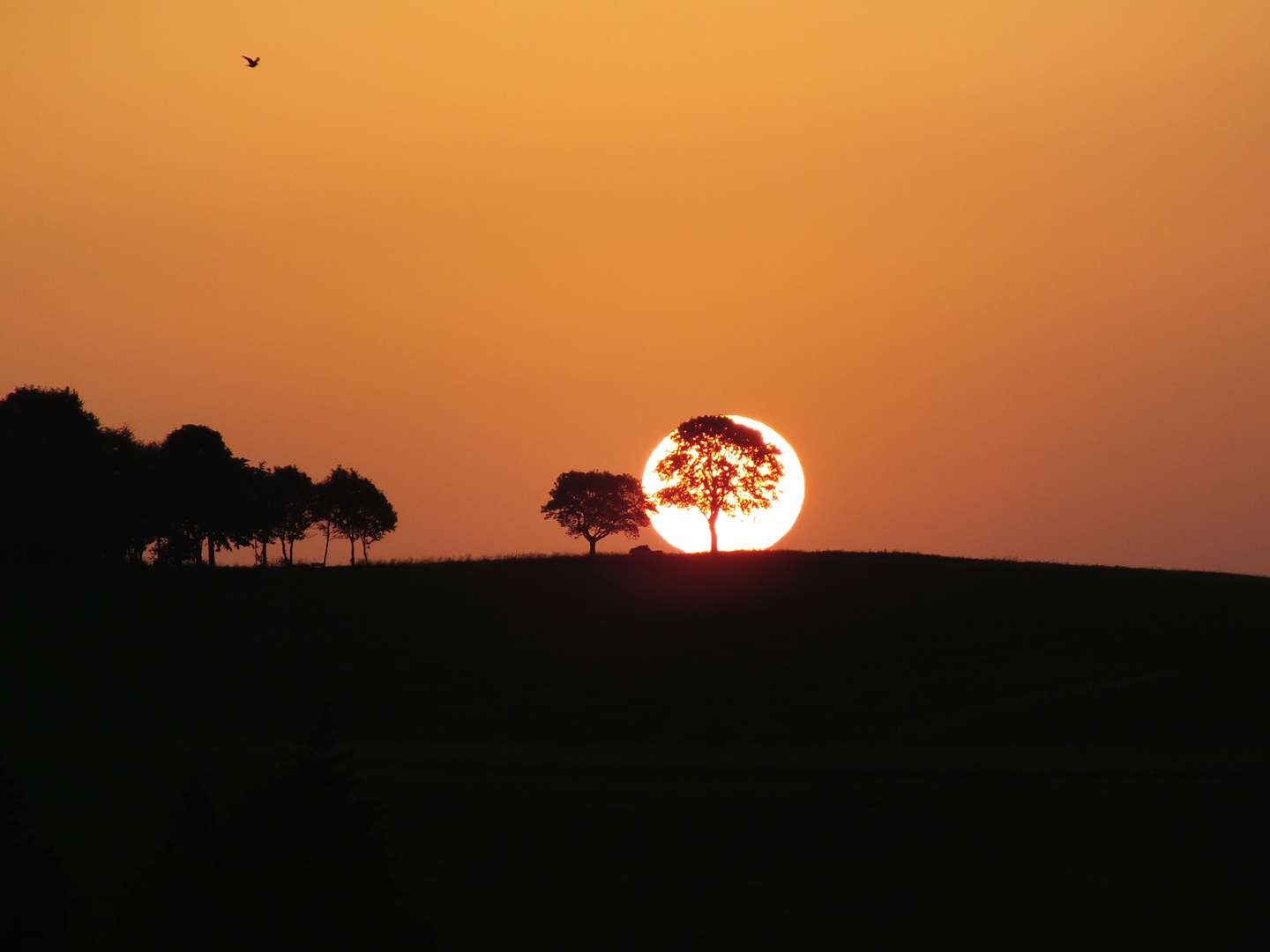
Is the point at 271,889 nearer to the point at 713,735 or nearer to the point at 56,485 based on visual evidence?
the point at 713,735

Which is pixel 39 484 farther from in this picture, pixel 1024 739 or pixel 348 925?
pixel 348 925

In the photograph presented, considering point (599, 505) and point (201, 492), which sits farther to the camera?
point (599, 505)

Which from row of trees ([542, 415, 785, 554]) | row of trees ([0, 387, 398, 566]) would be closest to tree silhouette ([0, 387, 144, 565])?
row of trees ([0, 387, 398, 566])

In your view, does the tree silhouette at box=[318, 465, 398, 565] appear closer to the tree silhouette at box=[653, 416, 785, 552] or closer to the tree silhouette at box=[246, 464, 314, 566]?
the tree silhouette at box=[246, 464, 314, 566]

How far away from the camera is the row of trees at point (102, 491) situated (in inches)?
2665

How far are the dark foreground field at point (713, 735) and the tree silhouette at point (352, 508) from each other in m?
42.8

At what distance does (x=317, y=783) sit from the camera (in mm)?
18203

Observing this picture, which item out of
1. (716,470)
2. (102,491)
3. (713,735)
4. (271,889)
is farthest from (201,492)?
(271,889)

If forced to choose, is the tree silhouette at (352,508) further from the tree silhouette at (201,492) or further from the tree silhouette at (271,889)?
the tree silhouette at (271,889)

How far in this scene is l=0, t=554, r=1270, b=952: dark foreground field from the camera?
72.9 feet

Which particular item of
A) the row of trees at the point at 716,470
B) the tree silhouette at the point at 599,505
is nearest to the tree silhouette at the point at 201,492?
the row of trees at the point at 716,470

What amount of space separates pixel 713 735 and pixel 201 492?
149 ft

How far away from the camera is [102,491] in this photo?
71.7m

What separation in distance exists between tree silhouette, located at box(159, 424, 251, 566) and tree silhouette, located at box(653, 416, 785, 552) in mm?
25032
